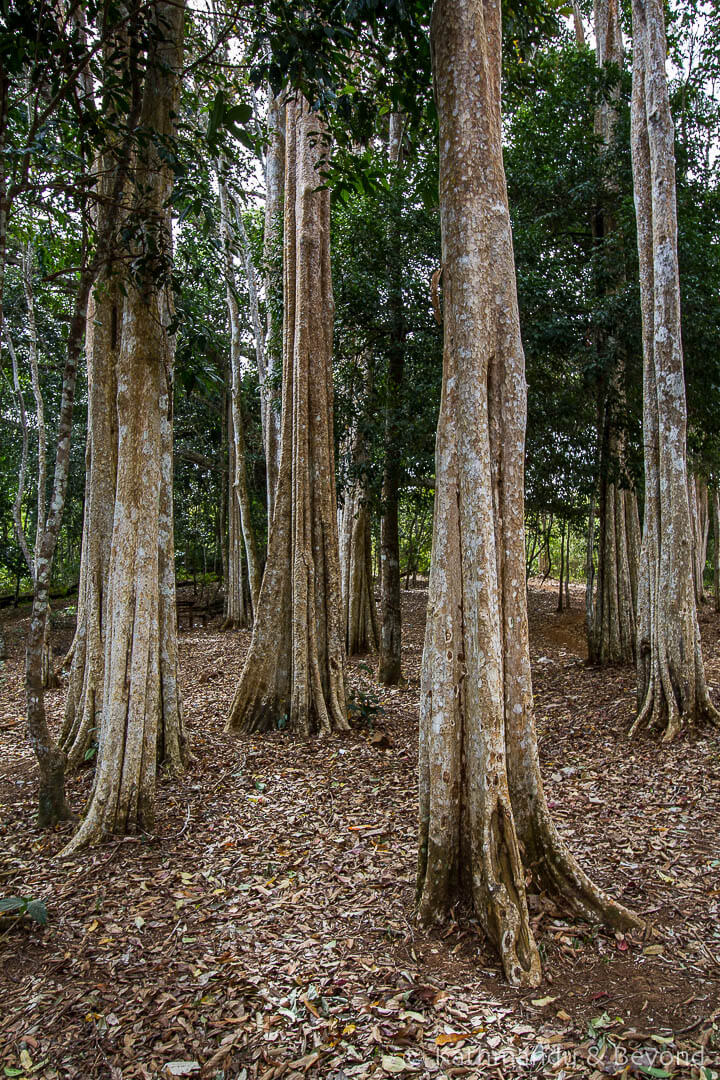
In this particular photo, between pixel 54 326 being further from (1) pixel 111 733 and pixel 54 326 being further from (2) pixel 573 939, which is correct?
(2) pixel 573 939

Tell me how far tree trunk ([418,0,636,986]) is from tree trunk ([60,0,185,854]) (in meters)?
1.95

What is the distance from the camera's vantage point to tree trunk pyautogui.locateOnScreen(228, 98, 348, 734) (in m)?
6.73

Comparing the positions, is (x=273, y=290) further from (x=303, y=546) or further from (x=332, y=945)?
(x=332, y=945)

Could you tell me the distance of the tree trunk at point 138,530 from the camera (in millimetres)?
4305

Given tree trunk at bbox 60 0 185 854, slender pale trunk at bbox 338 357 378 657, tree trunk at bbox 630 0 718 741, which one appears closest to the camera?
tree trunk at bbox 60 0 185 854

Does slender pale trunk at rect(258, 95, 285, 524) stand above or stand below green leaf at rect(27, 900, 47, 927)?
above

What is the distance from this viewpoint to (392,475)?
366 inches

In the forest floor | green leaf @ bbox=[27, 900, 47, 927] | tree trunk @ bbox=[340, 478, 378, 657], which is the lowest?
the forest floor

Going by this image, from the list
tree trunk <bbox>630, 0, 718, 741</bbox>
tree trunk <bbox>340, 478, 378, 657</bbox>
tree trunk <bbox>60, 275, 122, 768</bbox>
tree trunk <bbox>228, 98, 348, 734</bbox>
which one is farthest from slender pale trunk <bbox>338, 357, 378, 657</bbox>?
tree trunk <bbox>60, 275, 122, 768</bbox>

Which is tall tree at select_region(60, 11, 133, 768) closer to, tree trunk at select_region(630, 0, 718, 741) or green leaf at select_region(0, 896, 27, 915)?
green leaf at select_region(0, 896, 27, 915)

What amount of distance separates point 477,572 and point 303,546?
12.2 feet

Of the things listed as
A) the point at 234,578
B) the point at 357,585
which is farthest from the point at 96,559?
the point at 234,578

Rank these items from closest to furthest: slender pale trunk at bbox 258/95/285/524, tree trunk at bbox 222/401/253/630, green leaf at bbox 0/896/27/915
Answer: green leaf at bbox 0/896/27/915, slender pale trunk at bbox 258/95/285/524, tree trunk at bbox 222/401/253/630

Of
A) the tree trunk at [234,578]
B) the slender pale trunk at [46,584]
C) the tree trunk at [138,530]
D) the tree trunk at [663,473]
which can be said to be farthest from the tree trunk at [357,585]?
the slender pale trunk at [46,584]
